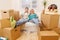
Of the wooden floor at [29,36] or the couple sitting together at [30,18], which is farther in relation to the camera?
the couple sitting together at [30,18]

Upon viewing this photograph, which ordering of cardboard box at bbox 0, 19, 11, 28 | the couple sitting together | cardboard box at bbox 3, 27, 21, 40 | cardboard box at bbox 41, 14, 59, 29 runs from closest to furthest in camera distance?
cardboard box at bbox 3, 27, 21, 40 → cardboard box at bbox 0, 19, 11, 28 → cardboard box at bbox 41, 14, 59, 29 → the couple sitting together

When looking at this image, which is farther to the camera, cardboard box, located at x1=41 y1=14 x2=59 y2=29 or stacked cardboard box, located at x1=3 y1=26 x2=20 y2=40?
cardboard box, located at x1=41 y1=14 x2=59 y2=29

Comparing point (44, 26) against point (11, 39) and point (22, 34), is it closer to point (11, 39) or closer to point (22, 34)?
point (22, 34)

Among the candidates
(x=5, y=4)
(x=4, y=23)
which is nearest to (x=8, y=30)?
(x=4, y=23)

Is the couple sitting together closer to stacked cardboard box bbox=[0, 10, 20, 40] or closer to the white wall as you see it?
stacked cardboard box bbox=[0, 10, 20, 40]

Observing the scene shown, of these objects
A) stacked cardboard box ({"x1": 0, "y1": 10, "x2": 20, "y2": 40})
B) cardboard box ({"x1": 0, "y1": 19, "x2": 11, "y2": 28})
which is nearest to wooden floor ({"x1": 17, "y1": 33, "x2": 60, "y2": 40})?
stacked cardboard box ({"x1": 0, "y1": 10, "x2": 20, "y2": 40})

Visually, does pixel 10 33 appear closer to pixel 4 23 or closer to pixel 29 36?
pixel 4 23

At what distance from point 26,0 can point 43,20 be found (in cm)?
127

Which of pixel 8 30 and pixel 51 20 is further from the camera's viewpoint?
pixel 51 20

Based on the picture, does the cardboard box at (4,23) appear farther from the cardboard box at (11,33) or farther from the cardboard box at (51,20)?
the cardboard box at (51,20)

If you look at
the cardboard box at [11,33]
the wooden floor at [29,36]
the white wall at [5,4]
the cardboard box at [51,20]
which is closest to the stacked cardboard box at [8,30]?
the cardboard box at [11,33]

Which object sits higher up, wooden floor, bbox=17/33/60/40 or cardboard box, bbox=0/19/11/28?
cardboard box, bbox=0/19/11/28

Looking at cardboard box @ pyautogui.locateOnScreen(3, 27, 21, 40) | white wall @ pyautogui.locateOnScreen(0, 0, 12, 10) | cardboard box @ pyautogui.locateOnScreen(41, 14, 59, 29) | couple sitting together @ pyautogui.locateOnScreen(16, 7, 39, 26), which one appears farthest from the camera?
white wall @ pyautogui.locateOnScreen(0, 0, 12, 10)

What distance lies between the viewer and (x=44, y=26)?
3020 millimetres
